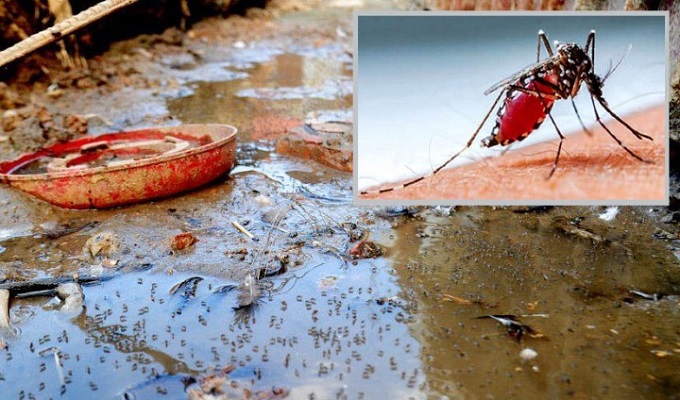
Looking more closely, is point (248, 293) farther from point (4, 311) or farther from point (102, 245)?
point (4, 311)

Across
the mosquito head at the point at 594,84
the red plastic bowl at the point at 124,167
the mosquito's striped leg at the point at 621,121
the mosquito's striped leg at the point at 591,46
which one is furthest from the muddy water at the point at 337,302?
the mosquito's striped leg at the point at 591,46

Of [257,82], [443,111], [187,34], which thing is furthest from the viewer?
[187,34]

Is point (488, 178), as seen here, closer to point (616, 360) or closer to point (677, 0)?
point (616, 360)

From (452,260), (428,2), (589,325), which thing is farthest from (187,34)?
(589,325)

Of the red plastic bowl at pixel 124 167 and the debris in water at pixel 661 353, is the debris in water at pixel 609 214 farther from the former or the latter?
the red plastic bowl at pixel 124 167

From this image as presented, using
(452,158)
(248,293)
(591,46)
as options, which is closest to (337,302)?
(248,293)

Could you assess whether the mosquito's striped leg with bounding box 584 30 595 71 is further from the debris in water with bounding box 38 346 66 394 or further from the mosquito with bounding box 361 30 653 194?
the debris in water with bounding box 38 346 66 394

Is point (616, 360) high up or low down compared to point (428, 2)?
→ down
